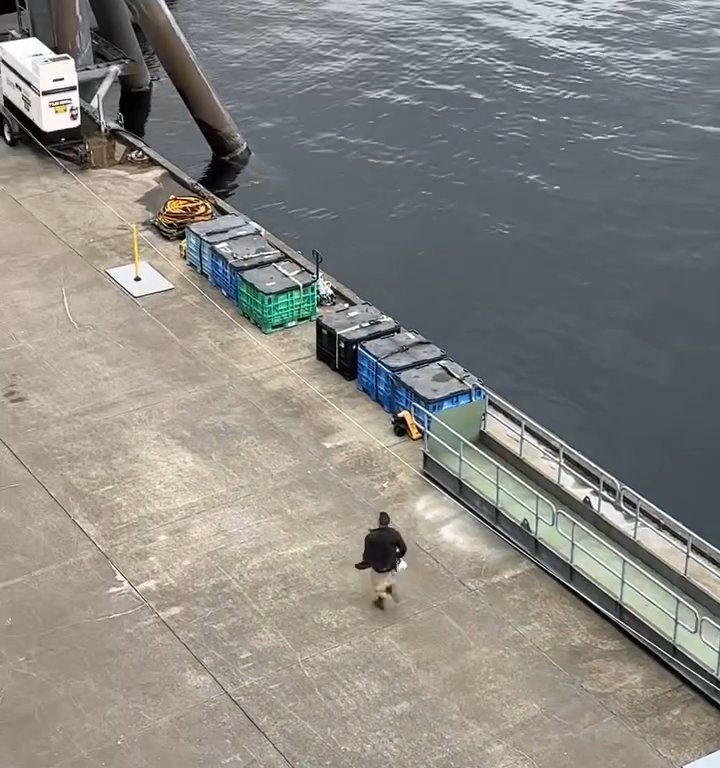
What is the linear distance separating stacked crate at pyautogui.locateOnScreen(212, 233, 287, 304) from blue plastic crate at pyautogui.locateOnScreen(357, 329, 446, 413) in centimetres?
399

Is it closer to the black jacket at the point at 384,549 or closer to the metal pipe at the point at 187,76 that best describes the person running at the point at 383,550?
the black jacket at the point at 384,549

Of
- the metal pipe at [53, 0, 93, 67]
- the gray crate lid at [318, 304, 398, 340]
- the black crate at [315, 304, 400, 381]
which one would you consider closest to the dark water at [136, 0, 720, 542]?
the metal pipe at [53, 0, 93, 67]

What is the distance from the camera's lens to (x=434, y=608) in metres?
22.6

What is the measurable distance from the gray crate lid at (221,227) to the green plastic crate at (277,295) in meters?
1.81

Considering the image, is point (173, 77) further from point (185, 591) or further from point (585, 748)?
point (585, 748)

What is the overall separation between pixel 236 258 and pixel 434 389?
649 cm

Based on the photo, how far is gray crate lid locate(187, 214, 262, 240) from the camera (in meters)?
32.0

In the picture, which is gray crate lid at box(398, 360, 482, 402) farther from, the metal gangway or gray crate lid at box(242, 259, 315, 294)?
gray crate lid at box(242, 259, 315, 294)

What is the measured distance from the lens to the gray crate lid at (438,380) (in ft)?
86.8

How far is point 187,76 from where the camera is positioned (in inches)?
1671

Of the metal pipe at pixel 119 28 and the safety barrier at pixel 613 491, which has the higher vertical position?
the metal pipe at pixel 119 28

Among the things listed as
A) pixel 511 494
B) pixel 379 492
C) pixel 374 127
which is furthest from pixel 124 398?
pixel 374 127

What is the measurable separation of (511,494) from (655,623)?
3651 millimetres

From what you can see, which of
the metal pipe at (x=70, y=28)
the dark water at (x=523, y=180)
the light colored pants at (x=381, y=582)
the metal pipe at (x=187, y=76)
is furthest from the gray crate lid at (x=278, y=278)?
the metal pipe at (x=70, y=28)
